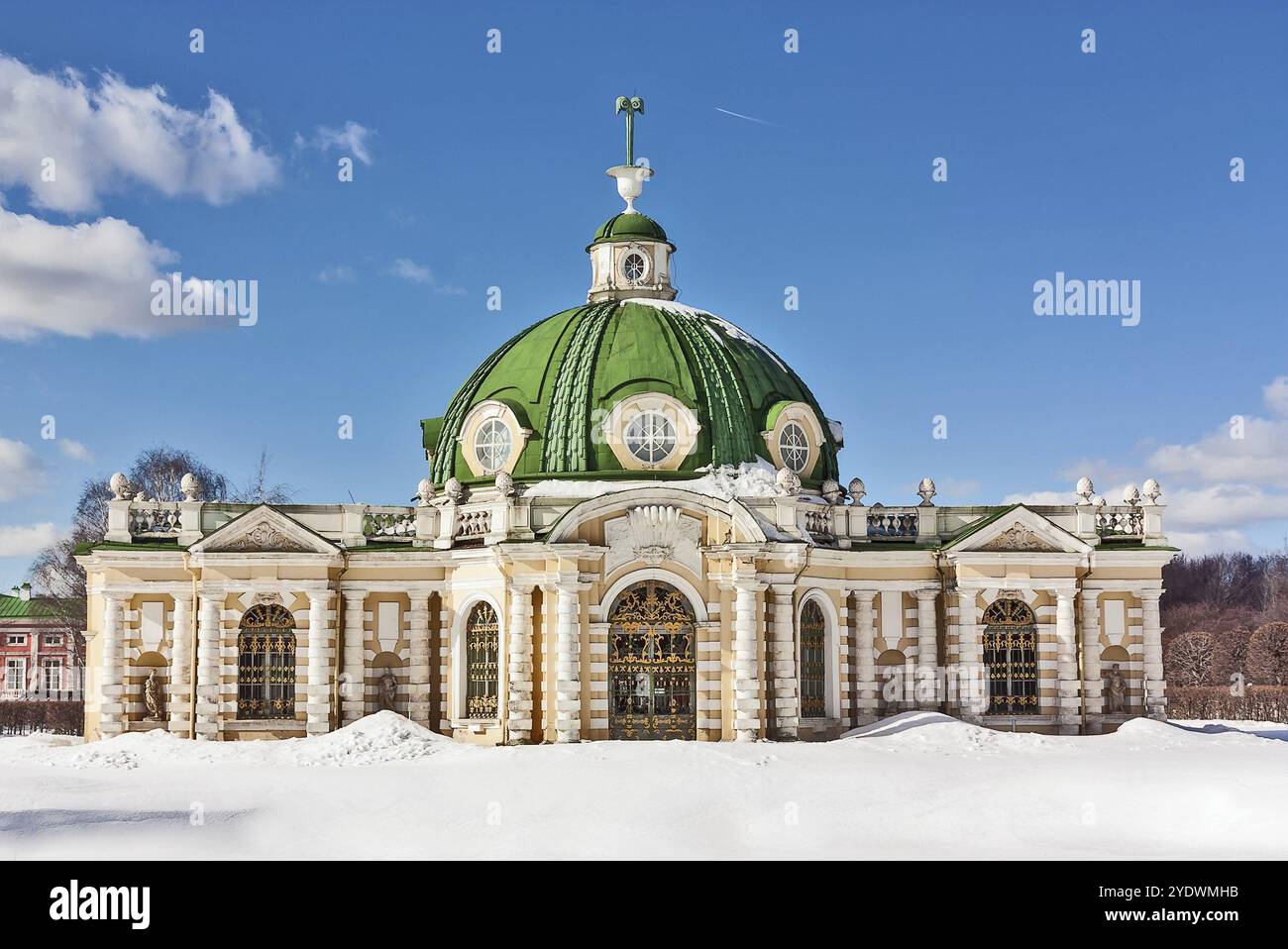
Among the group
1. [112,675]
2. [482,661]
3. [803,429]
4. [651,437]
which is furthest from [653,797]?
[112,675]

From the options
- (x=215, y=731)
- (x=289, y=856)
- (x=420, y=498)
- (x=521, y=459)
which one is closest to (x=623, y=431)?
(x=521, y=459)

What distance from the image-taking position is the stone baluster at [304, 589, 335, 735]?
42875 millimetres

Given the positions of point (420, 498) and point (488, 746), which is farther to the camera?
point (420, 498)

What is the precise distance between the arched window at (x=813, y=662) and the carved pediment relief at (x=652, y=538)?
4.42 meters

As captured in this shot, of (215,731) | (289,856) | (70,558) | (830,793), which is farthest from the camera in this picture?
(70,558)

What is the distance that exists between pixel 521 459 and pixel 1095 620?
16.4 metres

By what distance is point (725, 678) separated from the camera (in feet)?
134

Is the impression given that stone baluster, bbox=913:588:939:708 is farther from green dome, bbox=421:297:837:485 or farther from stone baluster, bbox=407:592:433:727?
stone baluster, bbox=407:592:433:727

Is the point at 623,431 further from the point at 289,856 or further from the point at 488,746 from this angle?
the point at 289,856

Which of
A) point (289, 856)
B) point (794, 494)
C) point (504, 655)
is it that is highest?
point (794, 494)

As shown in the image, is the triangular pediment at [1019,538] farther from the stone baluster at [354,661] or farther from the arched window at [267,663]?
the arched window at [267,663]

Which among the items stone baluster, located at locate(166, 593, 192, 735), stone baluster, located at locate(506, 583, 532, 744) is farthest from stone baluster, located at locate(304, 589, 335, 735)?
stone baluster, located at locate(506, 583, 532, 744)

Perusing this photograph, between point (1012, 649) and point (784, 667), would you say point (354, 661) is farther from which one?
point (1012, 649)

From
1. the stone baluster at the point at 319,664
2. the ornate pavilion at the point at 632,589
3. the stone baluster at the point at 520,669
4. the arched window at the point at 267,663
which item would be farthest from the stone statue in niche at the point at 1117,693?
the arched window at the point at 267,663
